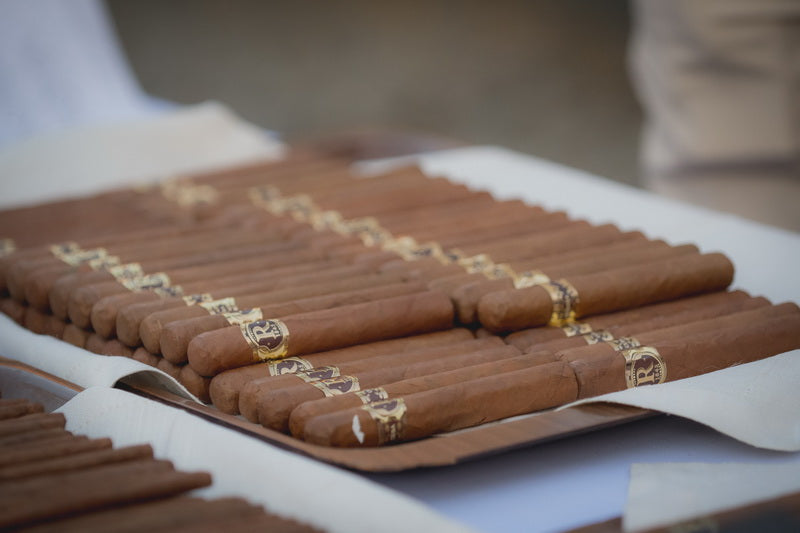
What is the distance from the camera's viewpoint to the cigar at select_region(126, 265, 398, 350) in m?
1.91

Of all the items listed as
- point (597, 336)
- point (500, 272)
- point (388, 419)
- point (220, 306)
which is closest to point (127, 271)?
point (220, 306)

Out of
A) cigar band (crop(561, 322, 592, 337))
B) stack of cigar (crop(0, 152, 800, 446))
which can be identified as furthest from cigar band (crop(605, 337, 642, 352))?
cigar band (crop(561, 322, 592, 337))

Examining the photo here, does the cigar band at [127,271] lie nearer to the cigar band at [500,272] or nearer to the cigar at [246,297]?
the cigar at [246,297]

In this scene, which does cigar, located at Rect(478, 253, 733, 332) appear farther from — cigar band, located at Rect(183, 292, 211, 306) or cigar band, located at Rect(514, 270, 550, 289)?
cigar band, located at Rect(183, 292, 211, 306)

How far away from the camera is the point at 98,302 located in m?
2.04

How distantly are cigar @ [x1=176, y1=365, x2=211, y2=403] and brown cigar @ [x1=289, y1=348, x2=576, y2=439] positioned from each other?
0.26 metres

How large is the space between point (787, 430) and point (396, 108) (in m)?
6.84

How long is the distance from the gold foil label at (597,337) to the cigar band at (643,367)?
114mm

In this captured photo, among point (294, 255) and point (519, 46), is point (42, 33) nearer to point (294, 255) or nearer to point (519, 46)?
point (294, 255)

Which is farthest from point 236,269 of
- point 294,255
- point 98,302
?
point 98,302

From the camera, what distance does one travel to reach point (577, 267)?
7.16ft

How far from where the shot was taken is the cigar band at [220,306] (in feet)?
6.53

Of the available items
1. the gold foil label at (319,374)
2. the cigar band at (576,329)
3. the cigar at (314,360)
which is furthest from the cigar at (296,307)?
the cigar band at (576,329)

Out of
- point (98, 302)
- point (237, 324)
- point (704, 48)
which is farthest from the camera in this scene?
point (704, 48)
